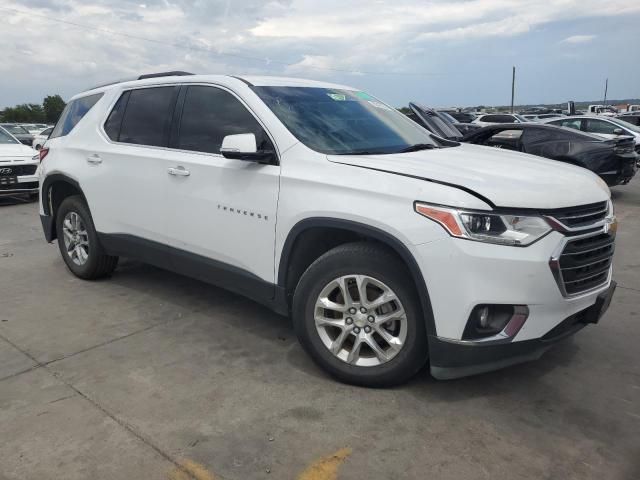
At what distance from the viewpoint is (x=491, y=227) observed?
2.70 meters

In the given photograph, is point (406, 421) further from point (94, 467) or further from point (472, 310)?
point (94, 467)

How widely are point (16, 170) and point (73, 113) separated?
611 centimetres

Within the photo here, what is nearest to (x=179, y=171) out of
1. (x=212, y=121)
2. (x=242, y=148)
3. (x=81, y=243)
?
(x=212, y=121)

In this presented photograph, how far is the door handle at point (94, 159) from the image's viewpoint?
185 inches

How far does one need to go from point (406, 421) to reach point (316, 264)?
992mm

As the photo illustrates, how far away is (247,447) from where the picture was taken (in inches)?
104

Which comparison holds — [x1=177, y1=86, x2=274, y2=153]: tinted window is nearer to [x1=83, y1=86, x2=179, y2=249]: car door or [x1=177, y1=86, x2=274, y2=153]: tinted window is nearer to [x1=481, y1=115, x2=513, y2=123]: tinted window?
[x1=83, y1=86, x2=179, y2=249]: car door

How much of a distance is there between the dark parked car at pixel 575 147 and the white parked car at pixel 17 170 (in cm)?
818

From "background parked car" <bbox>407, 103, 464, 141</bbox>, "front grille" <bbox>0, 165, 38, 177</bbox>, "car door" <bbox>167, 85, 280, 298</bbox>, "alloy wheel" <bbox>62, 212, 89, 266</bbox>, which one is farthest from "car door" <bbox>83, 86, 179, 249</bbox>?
"front grille" <bbox>0, 165, 38, 177</bbox>

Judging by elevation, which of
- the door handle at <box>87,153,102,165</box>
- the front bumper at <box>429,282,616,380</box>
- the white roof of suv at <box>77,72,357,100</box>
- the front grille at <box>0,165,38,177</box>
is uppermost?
the white roof of suv at <box>77,72,357,100</box>

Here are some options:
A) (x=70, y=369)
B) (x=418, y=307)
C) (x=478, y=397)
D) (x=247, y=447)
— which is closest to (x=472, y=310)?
(x=418, y=307)

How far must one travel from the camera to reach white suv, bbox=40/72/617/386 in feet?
8.93

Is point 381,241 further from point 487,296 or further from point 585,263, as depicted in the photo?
point 585,263

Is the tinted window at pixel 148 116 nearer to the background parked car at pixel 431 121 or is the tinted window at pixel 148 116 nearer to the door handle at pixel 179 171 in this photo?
the door handle at pixel 179 171
